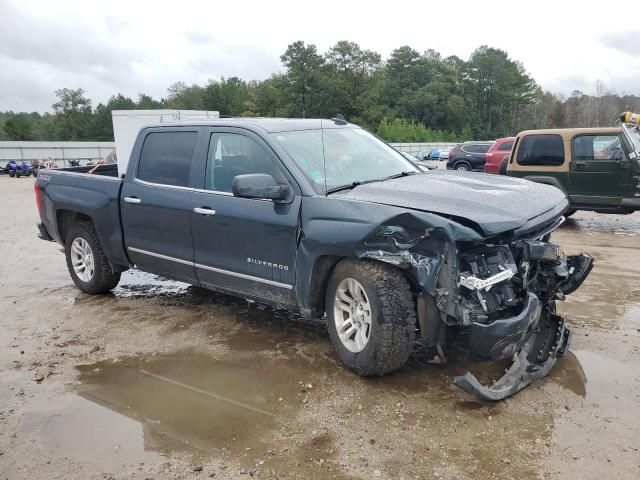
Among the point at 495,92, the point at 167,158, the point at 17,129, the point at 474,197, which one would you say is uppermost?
the point at 495,92

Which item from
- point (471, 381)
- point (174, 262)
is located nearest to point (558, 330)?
point (471, 381)

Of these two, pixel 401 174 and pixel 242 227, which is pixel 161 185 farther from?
pixel 401 174

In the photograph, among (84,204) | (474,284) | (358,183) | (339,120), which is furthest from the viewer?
(84,204)

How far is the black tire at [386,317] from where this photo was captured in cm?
368

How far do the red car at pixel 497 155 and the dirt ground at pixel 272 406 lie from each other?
35.4ft

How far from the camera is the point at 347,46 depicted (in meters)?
80.0

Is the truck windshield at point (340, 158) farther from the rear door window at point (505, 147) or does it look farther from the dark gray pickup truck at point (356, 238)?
the rear door window at point (505, 147)

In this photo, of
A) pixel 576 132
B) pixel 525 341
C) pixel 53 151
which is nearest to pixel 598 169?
pixel 576 132

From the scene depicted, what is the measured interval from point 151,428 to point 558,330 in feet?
9.71

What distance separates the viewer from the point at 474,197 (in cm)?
388

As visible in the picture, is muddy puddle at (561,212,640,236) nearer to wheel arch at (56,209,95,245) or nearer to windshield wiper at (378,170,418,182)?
windshield wiper at (378,170,418,182)

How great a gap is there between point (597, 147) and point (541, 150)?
964mm

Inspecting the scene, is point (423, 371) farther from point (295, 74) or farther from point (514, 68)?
point (514, 68)

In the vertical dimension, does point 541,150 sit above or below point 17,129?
below
